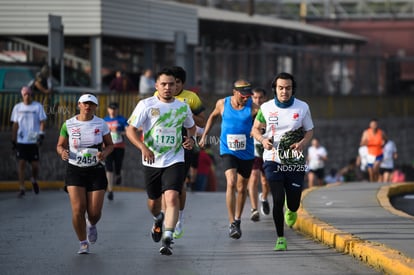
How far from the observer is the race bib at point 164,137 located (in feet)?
39.5

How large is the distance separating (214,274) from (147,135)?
6.77 ft

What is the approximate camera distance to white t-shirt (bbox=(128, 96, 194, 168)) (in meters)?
12.0

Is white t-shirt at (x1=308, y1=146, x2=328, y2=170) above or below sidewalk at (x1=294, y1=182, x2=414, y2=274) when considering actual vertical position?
below

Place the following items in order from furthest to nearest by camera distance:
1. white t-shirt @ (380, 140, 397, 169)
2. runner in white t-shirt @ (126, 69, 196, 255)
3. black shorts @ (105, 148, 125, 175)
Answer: white t-shirt @ (380, 140, 397, 169) < black shorts @ (105, 148, 125, 175) < runner in white t-shirt @ (126, 69, 196, 255)

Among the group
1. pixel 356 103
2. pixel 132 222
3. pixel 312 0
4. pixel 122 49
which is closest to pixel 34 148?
pixel 132 222

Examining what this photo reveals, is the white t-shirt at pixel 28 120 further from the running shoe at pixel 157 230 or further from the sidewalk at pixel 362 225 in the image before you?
the running shoe at pixel 157 230

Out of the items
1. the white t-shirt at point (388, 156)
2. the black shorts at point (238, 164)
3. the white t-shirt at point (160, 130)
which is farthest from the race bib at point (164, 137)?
the white t-shirt at point (388, 156)

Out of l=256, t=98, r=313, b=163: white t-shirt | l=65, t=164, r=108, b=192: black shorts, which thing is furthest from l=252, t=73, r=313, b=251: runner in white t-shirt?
l=65, t=164, r=108, b=192: black shorts

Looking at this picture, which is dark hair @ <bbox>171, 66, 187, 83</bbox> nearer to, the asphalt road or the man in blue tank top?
the man in blue tank top

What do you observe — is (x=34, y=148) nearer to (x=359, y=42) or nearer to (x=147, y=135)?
(x=147, y=135)

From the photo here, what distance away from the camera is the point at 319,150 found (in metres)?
30.3

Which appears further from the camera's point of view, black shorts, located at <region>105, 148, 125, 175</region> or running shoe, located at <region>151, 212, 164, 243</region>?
black shorts, located at <region>105, 148, 125, 175</region>

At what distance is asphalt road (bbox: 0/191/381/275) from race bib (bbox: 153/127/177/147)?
3.79 feet

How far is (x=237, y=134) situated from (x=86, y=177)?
2687 millimetres
